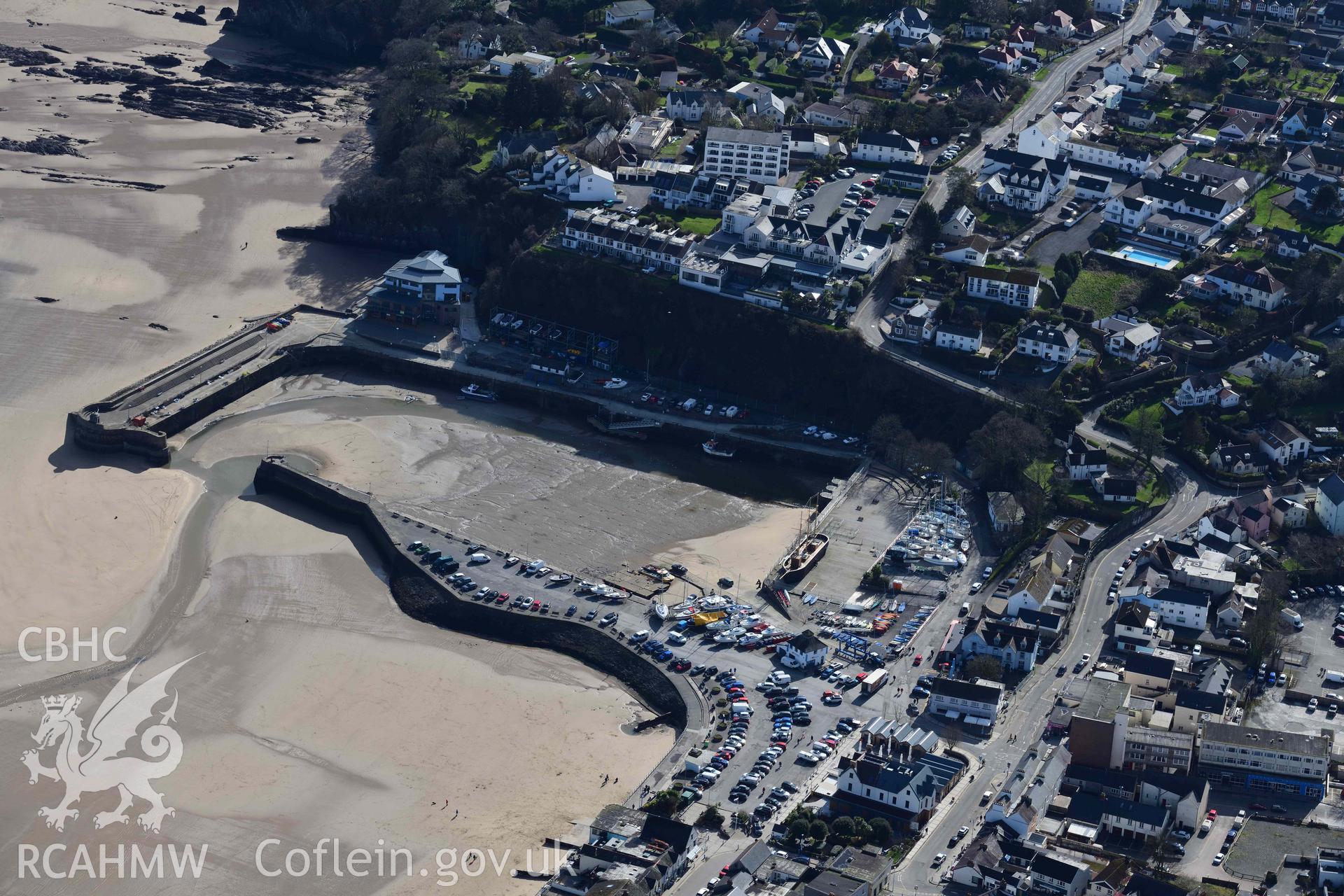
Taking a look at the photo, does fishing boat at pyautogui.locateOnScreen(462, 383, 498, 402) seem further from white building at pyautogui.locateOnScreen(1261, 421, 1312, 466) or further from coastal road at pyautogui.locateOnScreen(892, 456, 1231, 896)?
white building at pyautogui.locateOnScreen(1261, 421, 1312, 466)

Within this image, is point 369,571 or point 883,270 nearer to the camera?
point 369,571

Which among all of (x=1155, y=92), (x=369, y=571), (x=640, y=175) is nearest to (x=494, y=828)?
(x=369, y=571)

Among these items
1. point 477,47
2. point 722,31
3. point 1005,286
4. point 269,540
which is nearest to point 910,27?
point 722,31

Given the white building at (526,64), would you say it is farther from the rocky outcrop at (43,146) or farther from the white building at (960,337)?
the white building at (960,337)

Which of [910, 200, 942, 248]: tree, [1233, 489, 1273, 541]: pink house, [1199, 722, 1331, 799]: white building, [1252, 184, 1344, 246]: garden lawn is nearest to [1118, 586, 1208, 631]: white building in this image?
[1233, 489, 1273, 541]: pink house

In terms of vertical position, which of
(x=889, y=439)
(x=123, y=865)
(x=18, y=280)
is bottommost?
(x=123, y=865)

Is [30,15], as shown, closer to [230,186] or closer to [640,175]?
[230,186]

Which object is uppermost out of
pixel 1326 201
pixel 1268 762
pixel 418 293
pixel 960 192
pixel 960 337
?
pixel 1326 201

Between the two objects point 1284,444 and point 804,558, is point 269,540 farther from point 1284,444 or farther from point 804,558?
point 1284,444
